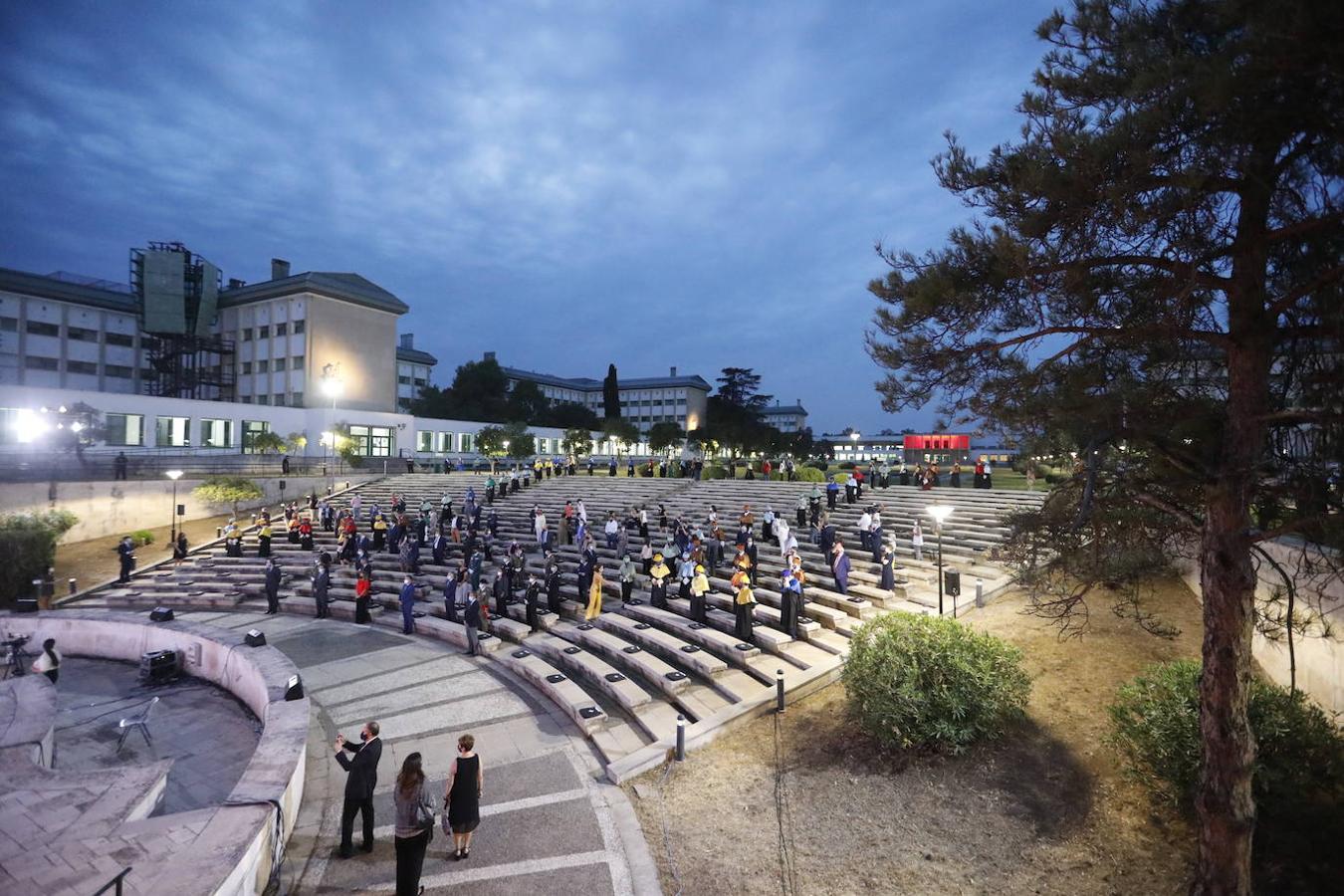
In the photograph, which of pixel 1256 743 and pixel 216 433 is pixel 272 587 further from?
pixel 216 433

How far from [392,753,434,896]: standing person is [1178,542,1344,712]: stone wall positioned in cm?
898

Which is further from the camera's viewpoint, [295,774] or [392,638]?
[392,638]

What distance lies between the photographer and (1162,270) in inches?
237

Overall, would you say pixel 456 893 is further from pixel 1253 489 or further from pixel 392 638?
pixel 392 638

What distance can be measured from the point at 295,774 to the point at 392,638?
8.97 meters

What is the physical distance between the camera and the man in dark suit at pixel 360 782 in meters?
6.97

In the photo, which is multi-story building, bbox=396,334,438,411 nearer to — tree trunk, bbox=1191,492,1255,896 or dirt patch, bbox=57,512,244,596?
dirt patch, bbox=57,512,244,596

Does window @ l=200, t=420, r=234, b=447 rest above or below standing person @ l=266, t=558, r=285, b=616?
above

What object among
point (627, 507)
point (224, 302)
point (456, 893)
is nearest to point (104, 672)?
point (456, 893)

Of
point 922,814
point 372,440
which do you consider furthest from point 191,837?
point 372,440

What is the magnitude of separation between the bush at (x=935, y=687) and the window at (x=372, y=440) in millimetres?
49933

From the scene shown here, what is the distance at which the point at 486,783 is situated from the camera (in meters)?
8.73

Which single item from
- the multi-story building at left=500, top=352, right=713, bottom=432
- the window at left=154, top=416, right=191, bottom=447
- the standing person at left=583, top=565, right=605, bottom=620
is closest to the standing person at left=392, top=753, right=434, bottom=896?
A: the standing person at left=583, top=565, right=605, bottom=620

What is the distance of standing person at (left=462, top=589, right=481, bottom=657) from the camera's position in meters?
14.3
